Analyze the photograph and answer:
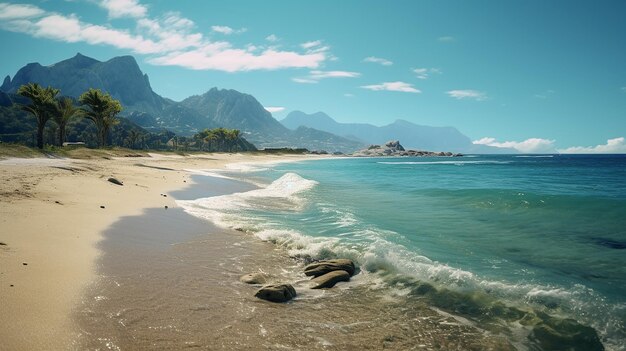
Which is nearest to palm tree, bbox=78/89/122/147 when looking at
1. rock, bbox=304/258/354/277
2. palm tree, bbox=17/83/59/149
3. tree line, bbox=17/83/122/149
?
tree line, bbox=17/83/122/149

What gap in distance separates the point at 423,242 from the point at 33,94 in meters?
55.4

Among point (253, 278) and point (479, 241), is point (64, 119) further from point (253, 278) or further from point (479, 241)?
point (479, 241)

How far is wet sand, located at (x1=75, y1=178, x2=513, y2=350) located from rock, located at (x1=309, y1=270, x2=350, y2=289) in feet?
0.78

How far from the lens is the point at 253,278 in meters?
8.20

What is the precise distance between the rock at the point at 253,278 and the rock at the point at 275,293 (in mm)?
723

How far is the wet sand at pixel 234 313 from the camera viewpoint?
5.46 metres

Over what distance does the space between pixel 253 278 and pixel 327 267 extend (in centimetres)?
210

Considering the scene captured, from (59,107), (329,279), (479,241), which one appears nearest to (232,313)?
(329,279)

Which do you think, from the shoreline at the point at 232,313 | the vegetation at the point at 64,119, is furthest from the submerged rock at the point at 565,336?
the vegetation at the point at 64,119

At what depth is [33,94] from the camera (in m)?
45.9

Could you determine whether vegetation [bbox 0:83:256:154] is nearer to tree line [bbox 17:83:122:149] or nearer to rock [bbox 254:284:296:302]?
tree line [bbox 17:83:122:149]

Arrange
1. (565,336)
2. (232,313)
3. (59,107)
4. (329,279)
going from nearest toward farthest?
(565,336) < (232,313) < (329,279) < (59,107)

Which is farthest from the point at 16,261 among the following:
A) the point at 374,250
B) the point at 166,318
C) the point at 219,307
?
the point at 374,250

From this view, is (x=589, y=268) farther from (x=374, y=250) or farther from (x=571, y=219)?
(x=571, y=219)
